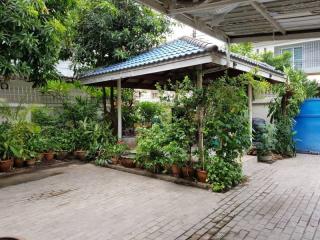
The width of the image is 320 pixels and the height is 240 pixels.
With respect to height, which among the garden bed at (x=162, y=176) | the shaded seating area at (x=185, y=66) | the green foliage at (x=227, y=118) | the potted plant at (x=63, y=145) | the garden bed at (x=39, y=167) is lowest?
the garden bed at (x=162, y=176)

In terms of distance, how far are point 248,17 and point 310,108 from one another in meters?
8.60

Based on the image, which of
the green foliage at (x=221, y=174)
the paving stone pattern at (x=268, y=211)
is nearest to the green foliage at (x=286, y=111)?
Result: the paving stone pattern at (x=268, y=211)

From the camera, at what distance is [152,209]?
534 cm

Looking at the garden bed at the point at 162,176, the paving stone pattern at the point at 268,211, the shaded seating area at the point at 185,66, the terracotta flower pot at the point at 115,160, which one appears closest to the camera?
the paving stone pattern at the point at 268,211

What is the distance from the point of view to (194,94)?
6965 millimetres

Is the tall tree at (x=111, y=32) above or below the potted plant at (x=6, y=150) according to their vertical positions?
above

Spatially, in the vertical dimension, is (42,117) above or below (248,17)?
below

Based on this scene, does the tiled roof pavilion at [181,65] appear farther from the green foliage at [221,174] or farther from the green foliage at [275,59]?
the green foliage at [275,59]

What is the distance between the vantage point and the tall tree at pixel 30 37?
6254 millimetres

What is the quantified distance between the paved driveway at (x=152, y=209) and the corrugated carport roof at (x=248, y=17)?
9.51ft

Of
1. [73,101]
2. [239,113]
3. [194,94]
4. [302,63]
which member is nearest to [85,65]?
[73,101]

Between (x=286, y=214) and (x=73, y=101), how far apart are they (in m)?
8.76

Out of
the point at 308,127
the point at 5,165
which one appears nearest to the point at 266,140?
the point at 308,127

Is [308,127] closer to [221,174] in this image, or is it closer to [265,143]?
[265,143]
